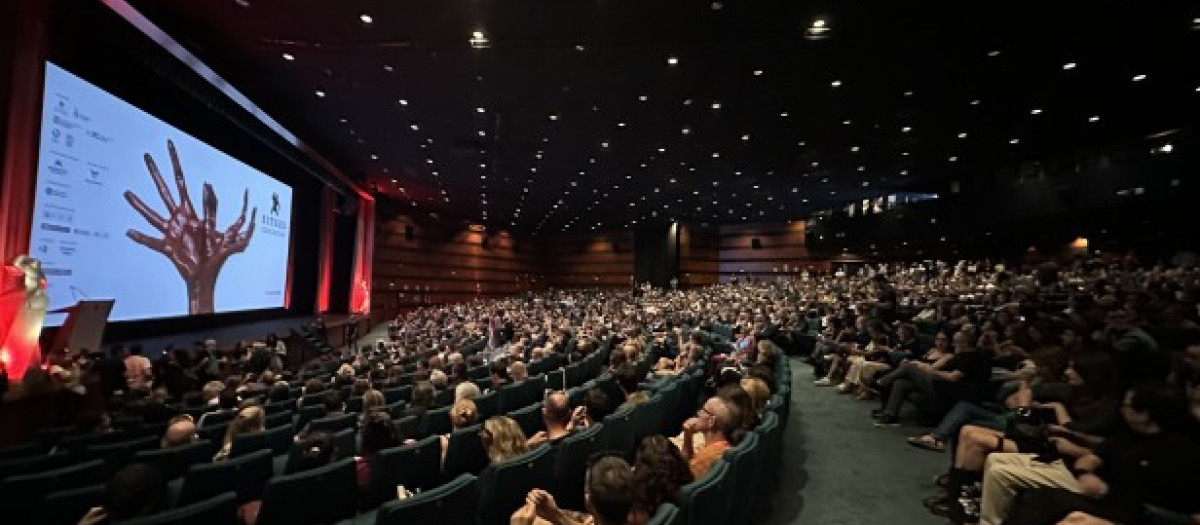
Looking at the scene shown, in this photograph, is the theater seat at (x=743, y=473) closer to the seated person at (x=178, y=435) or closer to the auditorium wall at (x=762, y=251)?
the seated person at (x=178, y=435)

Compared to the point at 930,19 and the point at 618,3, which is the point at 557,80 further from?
the point at 930,19

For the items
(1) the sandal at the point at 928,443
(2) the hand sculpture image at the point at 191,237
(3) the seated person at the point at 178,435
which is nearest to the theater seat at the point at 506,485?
(3) the seated person at the point at 178,435

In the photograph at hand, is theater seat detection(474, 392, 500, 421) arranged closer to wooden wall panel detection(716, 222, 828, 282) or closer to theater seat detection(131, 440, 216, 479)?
theater seat detection(131, 440, 216, 479)

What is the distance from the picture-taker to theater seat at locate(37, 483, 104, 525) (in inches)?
104

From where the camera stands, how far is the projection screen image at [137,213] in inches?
299

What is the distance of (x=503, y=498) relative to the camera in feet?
8.68

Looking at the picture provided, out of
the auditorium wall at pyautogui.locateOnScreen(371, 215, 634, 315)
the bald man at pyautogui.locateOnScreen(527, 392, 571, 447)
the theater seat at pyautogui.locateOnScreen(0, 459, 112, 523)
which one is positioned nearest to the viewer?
the theater seat at pyautogui.locateOnScreen(0, 459, 112, 523)

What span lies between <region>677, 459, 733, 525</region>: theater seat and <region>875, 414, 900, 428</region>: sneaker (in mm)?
3890

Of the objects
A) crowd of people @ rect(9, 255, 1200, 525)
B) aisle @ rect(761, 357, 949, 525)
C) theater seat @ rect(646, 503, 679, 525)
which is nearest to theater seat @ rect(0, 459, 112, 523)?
crowd of people @ rect(9, 255, 1200, 525)

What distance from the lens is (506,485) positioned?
8.72ft

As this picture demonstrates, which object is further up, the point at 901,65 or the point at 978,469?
the point at 901,65

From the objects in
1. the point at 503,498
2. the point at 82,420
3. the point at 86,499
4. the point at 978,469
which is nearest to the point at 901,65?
the point at 978,469

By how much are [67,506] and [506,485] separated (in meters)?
2.15

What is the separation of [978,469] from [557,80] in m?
8.15
